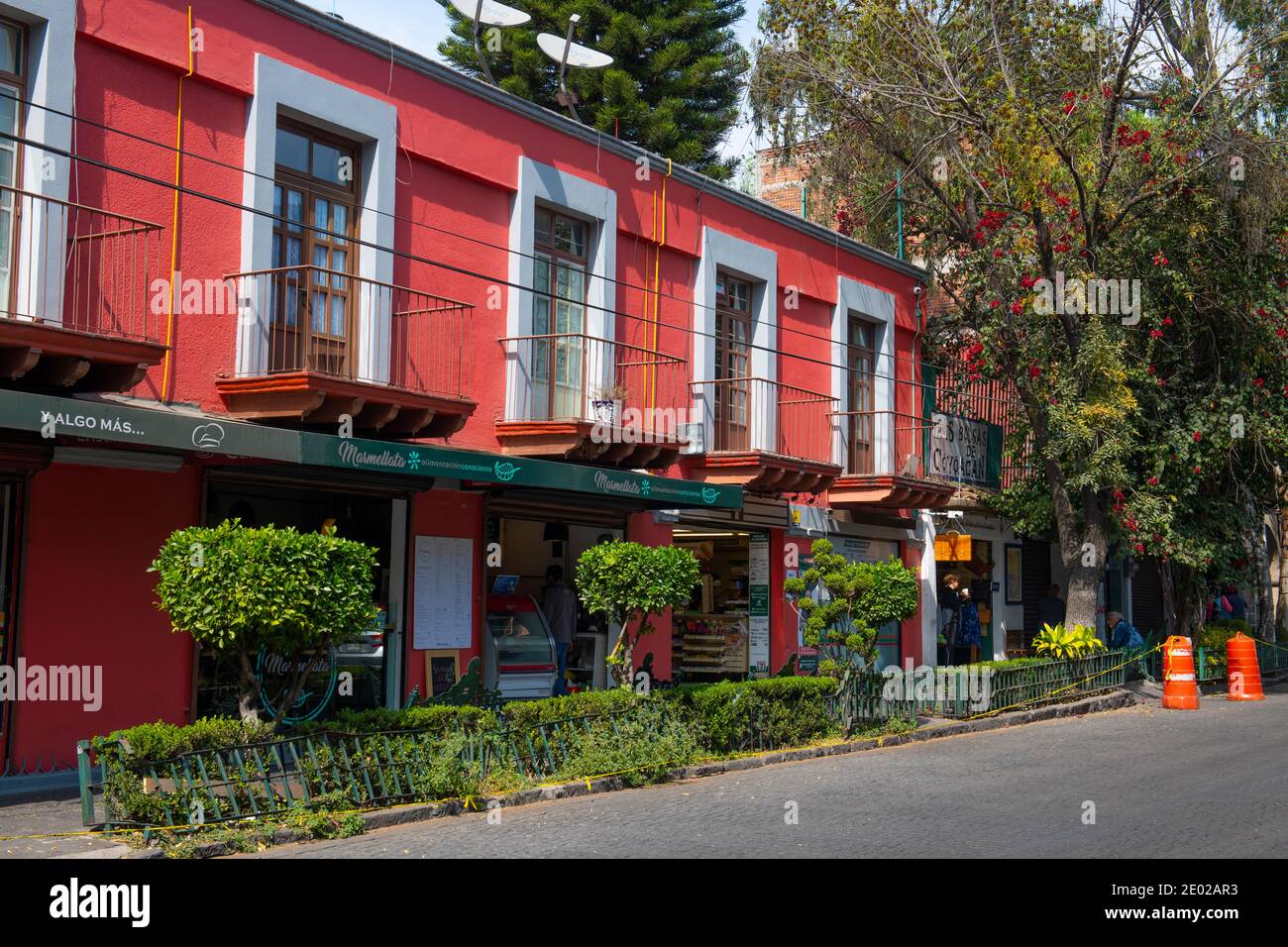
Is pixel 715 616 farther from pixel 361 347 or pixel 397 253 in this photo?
pixel 397 253

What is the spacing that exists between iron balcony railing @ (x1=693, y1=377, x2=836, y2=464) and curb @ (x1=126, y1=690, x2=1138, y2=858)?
443cm

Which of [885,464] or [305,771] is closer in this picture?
[305,771]

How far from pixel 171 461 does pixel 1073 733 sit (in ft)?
38.0

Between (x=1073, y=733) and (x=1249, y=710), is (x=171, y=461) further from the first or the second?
(x=1249, y=710)

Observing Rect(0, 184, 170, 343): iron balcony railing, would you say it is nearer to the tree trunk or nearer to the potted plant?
the tree trunk

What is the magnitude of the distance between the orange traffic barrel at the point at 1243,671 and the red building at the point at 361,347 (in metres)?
6.53

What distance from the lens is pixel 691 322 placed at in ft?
63.3

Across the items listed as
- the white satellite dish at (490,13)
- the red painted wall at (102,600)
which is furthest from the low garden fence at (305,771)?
the white satellite dish at (490,13)

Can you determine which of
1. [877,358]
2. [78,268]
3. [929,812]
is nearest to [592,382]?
[78,268]

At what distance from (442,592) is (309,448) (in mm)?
3600

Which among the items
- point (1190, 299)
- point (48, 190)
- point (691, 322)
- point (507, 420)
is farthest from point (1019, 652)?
point (48, 190)

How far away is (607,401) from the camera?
55.1ft

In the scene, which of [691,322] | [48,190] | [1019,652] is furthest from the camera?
[1019,652]

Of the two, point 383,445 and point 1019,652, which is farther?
point 1019,652
